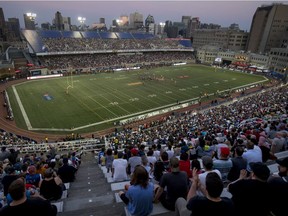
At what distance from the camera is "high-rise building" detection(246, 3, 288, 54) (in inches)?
3634

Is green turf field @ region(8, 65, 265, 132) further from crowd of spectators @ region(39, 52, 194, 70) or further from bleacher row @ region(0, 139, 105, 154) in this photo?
crowd of spectators @ region(39, 52, 194, 70)

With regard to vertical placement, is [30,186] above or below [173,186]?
below

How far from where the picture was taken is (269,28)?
93688 mm

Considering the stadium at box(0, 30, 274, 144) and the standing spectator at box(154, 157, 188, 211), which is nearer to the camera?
the standing spectator at box(154, 157, 188, 211)

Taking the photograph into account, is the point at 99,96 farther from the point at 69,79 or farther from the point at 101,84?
the point at 69,79

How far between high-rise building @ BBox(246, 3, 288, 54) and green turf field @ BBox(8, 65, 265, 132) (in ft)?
149

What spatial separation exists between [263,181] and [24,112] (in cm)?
3450

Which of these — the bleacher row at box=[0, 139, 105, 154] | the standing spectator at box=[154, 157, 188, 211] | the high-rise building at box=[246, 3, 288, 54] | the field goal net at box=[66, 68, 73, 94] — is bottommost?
the field goal net at box=[66, 68, 73, 94]

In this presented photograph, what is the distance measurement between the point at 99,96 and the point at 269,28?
89.3 metres

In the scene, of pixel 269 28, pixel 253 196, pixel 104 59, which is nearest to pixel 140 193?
pixel 253 196

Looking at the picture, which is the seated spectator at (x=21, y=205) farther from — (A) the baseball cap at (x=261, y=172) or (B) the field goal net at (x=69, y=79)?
(B) the field goal net at (x=69, y=79)

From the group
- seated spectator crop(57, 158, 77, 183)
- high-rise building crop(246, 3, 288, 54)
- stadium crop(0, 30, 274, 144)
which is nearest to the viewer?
seated spectator crop(57, 158, 77, 183)

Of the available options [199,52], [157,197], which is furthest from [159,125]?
[199,52]

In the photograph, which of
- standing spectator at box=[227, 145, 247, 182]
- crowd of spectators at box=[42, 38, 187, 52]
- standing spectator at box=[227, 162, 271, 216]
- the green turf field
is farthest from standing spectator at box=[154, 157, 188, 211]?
crowd of spectators at box=[42, 38, 187, 52]
